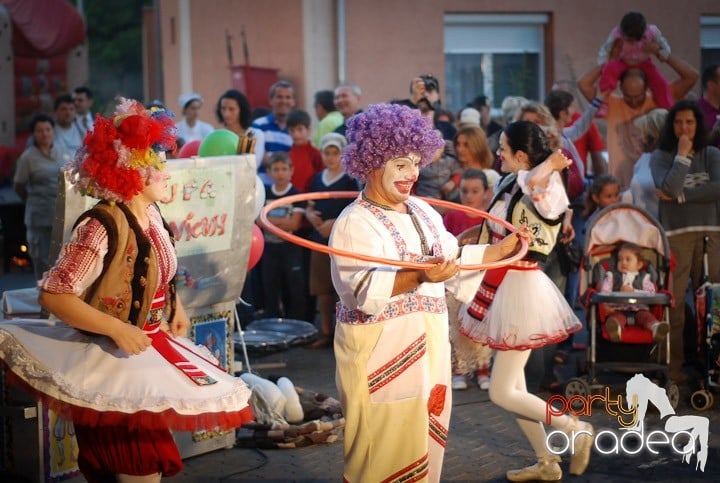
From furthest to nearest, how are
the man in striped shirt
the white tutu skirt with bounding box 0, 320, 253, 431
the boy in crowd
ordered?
the man in striped shirt
the boy in crowd
the white tutu skirt with bounding box 0, 320, 253, 431

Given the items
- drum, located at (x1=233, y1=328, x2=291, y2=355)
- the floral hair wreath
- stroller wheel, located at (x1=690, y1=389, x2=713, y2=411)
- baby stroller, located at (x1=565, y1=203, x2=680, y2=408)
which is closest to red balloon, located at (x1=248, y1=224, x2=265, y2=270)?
drum, located at (x1=233, y1=328, x2=291, y2=355)

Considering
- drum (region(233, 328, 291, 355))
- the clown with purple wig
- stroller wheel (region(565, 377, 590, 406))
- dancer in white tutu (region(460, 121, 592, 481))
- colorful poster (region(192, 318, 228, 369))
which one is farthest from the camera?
drum (region(233, 328, 291, 355))

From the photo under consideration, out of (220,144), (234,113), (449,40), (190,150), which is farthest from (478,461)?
(449,40)

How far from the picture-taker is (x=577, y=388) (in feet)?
28.5

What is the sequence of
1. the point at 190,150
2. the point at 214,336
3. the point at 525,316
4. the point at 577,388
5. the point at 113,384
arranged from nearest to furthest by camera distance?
1. the point at 113,384
2. the point at 525,316
3. the point at 214,336
4. the point at 577,388
5. the point at 190,150

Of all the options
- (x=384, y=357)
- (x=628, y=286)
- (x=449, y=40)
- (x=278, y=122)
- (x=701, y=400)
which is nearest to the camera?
(x=384, y=357)

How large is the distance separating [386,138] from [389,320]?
88 centimetres

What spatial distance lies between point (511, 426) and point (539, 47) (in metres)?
11.2

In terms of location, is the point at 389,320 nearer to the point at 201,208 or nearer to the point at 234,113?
the point at 201,208

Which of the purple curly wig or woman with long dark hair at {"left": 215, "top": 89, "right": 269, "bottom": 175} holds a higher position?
woman with long dark hair at {"left": 215, "top": 89, "right": 269, "bottom": 175}

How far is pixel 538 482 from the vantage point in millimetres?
6910

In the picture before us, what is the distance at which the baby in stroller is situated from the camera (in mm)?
8781

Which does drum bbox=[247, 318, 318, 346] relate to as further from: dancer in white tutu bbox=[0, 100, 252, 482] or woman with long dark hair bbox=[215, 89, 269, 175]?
dancer in white tutu bbox=[0, 100, 252, 482]

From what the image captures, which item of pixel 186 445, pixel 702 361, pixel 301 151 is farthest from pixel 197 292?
pixel 301 151
